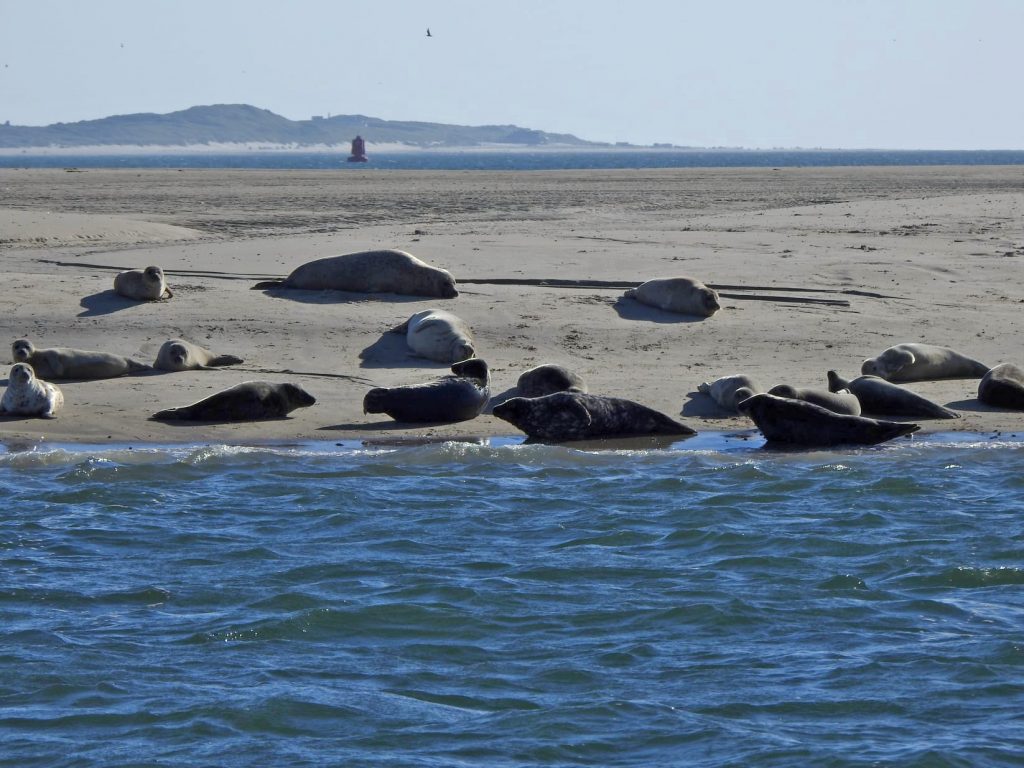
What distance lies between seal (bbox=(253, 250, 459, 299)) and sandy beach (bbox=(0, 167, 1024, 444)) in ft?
0.67

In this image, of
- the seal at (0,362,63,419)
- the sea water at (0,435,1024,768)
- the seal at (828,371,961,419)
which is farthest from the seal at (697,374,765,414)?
the seal at (0,362,63,419)

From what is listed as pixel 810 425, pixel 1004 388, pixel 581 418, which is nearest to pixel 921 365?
pixel 1004 388

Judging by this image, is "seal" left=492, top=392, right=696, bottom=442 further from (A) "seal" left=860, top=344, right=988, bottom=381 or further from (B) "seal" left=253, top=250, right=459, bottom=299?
(B) "seal" left=253, top=250, right=459, bottom=299

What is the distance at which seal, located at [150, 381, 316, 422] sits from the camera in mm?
9000

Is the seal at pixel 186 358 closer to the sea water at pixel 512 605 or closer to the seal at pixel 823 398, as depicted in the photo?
the sea water at pixel 512 605

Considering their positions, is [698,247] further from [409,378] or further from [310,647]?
[310,647]

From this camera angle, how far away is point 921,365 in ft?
32.3

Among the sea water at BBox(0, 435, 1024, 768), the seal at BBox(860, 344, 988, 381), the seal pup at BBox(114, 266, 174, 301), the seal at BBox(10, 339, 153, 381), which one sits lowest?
the sea water at BBox(0, 435, 1024, 768)

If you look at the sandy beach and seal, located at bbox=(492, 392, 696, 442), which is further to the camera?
the sandy beach

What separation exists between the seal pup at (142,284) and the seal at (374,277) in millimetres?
976

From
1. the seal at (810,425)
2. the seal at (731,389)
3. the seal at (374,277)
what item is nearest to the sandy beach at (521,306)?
the seal at (731,389)

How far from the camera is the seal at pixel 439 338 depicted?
33.4ft

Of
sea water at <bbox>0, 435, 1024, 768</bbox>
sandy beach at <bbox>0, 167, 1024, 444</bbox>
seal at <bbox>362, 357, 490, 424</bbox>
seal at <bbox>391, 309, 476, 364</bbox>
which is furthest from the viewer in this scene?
seal at <bbox>391, 309, 476, 364</bbox>

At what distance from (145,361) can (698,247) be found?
7293 millimetres
